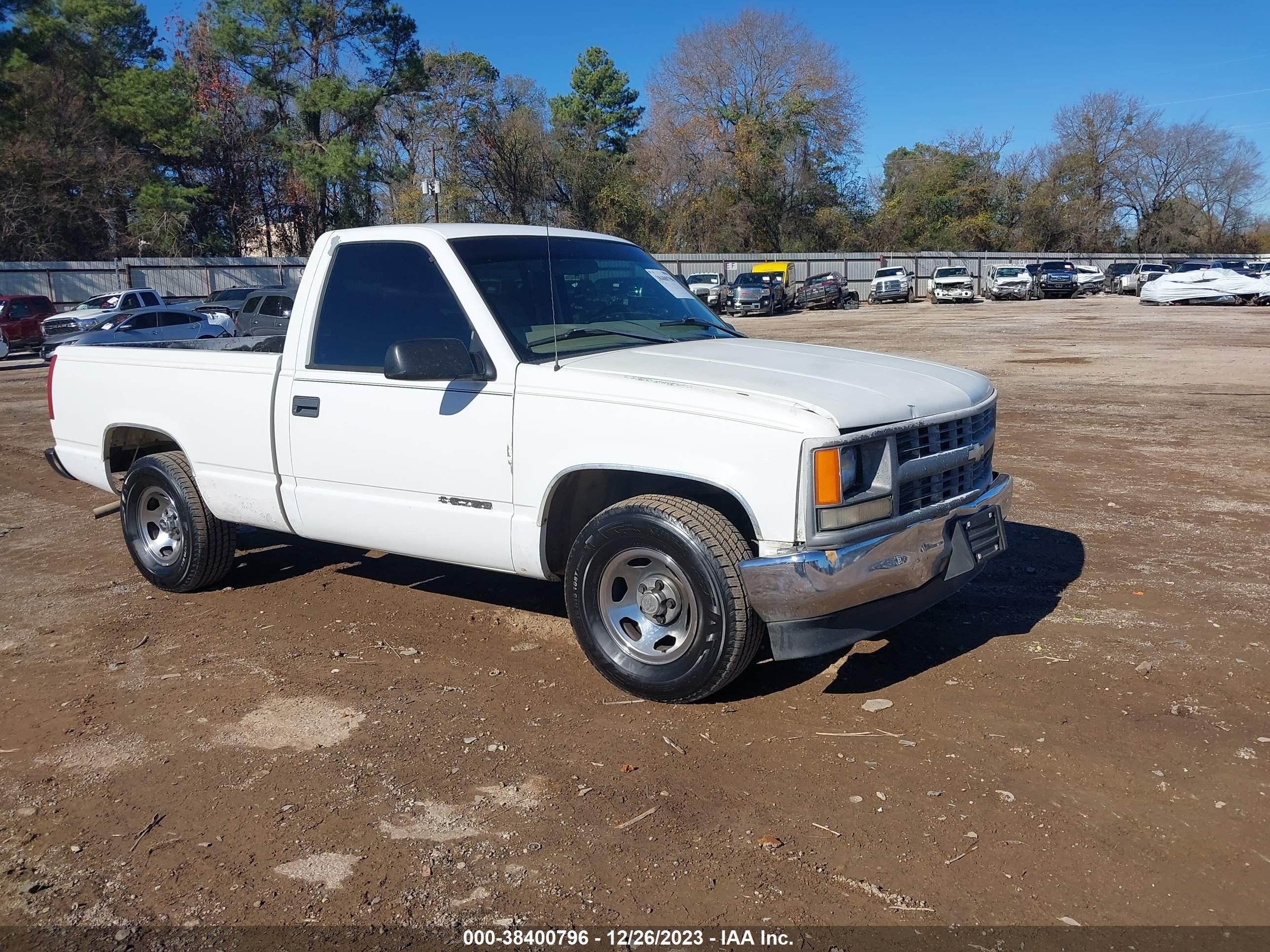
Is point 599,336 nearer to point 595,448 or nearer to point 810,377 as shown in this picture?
point 595,448

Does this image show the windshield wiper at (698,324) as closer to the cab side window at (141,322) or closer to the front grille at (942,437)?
the front grille at (942,437)

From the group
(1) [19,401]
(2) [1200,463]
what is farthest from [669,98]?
(2) [1200,463]

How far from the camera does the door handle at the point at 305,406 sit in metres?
5.08

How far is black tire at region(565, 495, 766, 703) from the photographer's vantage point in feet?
13.1

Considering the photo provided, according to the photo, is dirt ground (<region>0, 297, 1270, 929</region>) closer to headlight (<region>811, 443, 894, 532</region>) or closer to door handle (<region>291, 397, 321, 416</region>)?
headlight (<region>811, 443, 894, 532</region>)

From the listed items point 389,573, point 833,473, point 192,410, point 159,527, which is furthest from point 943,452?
point 159,527

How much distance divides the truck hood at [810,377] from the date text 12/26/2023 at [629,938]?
5.87ft

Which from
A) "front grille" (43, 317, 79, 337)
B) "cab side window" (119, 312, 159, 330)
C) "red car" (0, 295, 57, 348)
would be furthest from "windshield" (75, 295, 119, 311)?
"cab side window" (119, 312, 159, 330)

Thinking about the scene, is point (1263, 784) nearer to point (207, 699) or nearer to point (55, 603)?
point (207, 699)

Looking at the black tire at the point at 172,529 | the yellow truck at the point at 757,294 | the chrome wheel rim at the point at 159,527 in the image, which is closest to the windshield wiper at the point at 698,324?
the black tire at the point at 172,529

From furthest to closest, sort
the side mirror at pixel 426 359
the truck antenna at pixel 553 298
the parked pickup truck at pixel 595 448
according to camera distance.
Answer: the truck antenna at pixel 553 298
the side mirror at pixel 426 359
the parked pickup truck at pixel 595 448

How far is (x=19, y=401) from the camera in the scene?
1770cm

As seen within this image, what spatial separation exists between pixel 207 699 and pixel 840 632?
2.76 m

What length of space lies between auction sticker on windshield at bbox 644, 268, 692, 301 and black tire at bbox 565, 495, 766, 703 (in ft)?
5.96
